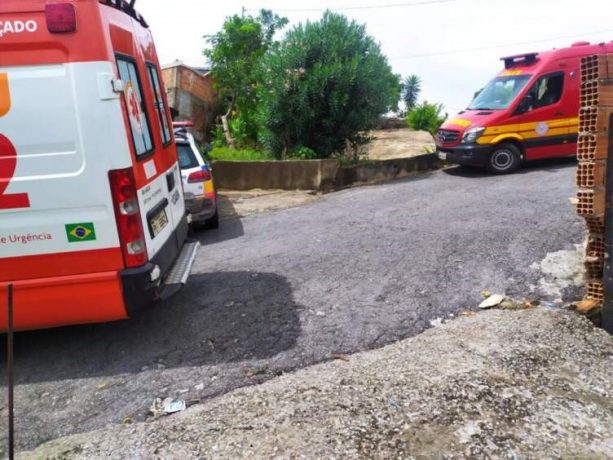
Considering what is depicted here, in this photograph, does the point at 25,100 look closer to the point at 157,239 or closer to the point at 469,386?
the point at 157,239

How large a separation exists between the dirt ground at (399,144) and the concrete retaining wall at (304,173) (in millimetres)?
1458

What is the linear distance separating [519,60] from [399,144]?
217 inches

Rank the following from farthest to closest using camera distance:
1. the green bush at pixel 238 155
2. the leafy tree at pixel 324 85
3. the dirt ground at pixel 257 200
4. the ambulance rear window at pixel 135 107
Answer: the green bush at pixel 238 155, the leafy tree at pixel 324 85, the dirt ground at pixel 257 200, the ambulance rear window at pixel 135 107

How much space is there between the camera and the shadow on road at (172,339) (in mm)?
3820

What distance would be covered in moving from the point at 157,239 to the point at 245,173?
27.2 ft

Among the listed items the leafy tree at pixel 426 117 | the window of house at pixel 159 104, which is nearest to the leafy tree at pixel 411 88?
the leafy tree at pixel 426 117

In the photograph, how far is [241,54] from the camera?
16125 mm

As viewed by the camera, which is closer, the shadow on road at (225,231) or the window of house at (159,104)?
the window of house at (159,104)

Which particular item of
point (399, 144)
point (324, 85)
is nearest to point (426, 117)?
point (399, 144)

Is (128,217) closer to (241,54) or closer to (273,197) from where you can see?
(273,197)

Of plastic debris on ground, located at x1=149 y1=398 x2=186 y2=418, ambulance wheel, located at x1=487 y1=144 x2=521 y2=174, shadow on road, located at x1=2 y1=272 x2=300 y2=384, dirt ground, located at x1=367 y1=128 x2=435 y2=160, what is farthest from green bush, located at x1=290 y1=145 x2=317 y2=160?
plastic debris on ground, located at x1=149 y1=398 x2=186 y2=418

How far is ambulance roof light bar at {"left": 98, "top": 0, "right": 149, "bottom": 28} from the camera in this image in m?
3.68

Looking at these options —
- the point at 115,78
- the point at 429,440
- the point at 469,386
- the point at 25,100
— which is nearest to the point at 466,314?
the point at 469,386

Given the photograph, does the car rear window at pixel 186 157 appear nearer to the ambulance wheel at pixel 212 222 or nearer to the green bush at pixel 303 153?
the ambulance wheel at pixel 212 222
